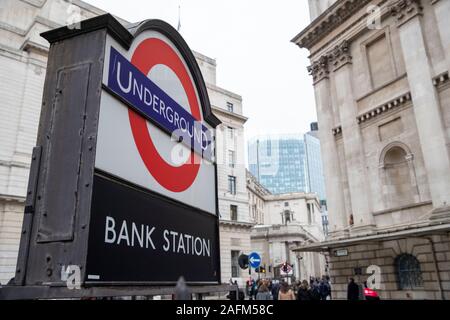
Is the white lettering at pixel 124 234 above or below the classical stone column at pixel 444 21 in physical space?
below

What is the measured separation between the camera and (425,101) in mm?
16391

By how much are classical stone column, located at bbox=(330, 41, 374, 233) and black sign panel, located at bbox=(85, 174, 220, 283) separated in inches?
695

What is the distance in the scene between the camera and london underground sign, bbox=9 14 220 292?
5.23 ft

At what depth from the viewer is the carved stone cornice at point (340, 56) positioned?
840 inches

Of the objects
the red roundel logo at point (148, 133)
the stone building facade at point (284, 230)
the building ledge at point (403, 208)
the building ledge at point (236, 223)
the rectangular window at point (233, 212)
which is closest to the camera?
the red roundel logo at point (148, 133)

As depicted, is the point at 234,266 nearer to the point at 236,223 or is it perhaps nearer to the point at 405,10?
the point at 236,223

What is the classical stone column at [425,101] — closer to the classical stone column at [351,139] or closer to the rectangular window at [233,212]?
the classical stone column at [351,139]

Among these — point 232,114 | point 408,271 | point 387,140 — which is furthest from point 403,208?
point 232,114

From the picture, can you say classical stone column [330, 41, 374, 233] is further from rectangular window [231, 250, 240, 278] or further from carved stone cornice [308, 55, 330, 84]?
rectangular window [231, 250, 240, 278]

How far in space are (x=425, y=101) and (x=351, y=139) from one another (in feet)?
15.3

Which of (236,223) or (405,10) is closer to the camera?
(405,10)

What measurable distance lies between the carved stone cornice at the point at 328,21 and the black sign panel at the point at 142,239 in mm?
21089

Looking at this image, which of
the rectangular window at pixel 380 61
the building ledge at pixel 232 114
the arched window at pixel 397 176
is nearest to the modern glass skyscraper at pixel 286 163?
the building ledge at pixel 232 114

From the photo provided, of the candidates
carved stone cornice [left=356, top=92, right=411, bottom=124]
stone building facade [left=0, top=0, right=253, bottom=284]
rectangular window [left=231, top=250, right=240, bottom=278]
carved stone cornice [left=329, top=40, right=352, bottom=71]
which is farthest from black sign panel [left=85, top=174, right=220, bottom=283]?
rectangular window [left=231, top=250, right=240, bottom=278]
